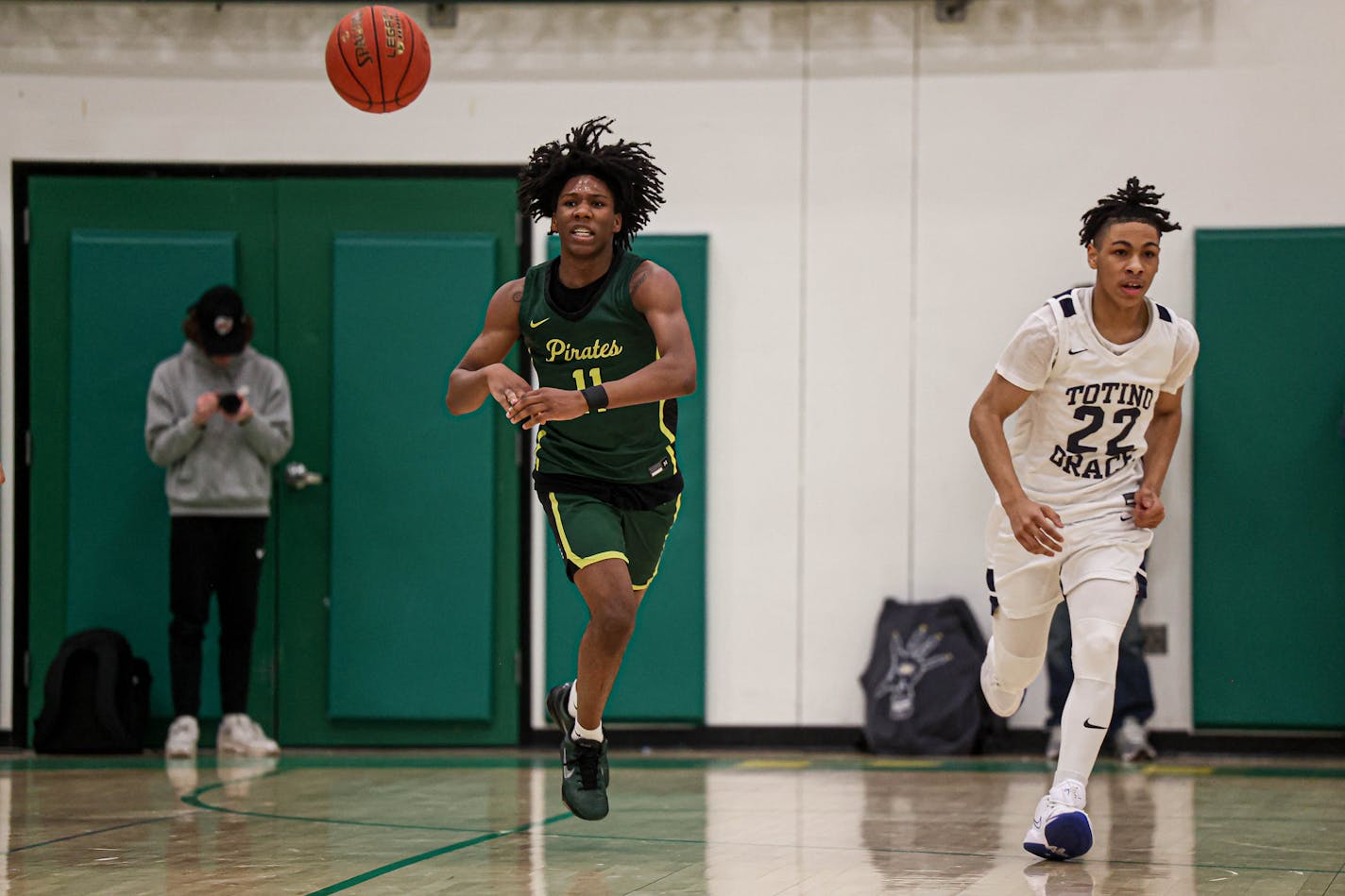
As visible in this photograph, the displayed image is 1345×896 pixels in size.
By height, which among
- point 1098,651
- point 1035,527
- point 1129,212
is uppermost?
point 1129,212

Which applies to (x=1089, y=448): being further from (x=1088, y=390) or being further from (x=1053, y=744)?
(x=1053, y=744)

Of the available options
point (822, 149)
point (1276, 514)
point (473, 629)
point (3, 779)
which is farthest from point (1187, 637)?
point (3, 779)

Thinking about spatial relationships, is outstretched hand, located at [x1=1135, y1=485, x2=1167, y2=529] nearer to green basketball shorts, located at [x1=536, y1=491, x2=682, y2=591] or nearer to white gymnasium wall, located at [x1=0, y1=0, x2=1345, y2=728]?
green basketball shorts, located at [x1=536, y1=491, x2=682, y2=591]

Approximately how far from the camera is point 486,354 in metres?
4.60

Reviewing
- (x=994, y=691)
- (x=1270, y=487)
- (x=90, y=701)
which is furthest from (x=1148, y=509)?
(x=90, y=701)

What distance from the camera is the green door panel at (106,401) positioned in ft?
24.7

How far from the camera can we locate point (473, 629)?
24.7 feet

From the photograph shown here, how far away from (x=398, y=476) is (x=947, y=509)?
2.60 m

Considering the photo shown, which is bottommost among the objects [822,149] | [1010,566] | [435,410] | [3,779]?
[3,779]

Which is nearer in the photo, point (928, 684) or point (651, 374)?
point (651, 374)

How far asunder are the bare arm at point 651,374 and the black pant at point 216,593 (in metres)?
3.28

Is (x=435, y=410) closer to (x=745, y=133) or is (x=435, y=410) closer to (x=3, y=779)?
(x=745, y=133)

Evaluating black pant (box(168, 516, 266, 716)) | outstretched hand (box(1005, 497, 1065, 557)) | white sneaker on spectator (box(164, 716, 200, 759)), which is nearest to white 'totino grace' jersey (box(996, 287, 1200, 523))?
outstretched hand (box(1005, 497, 1065, 557))

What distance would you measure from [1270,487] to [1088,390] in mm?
3246
